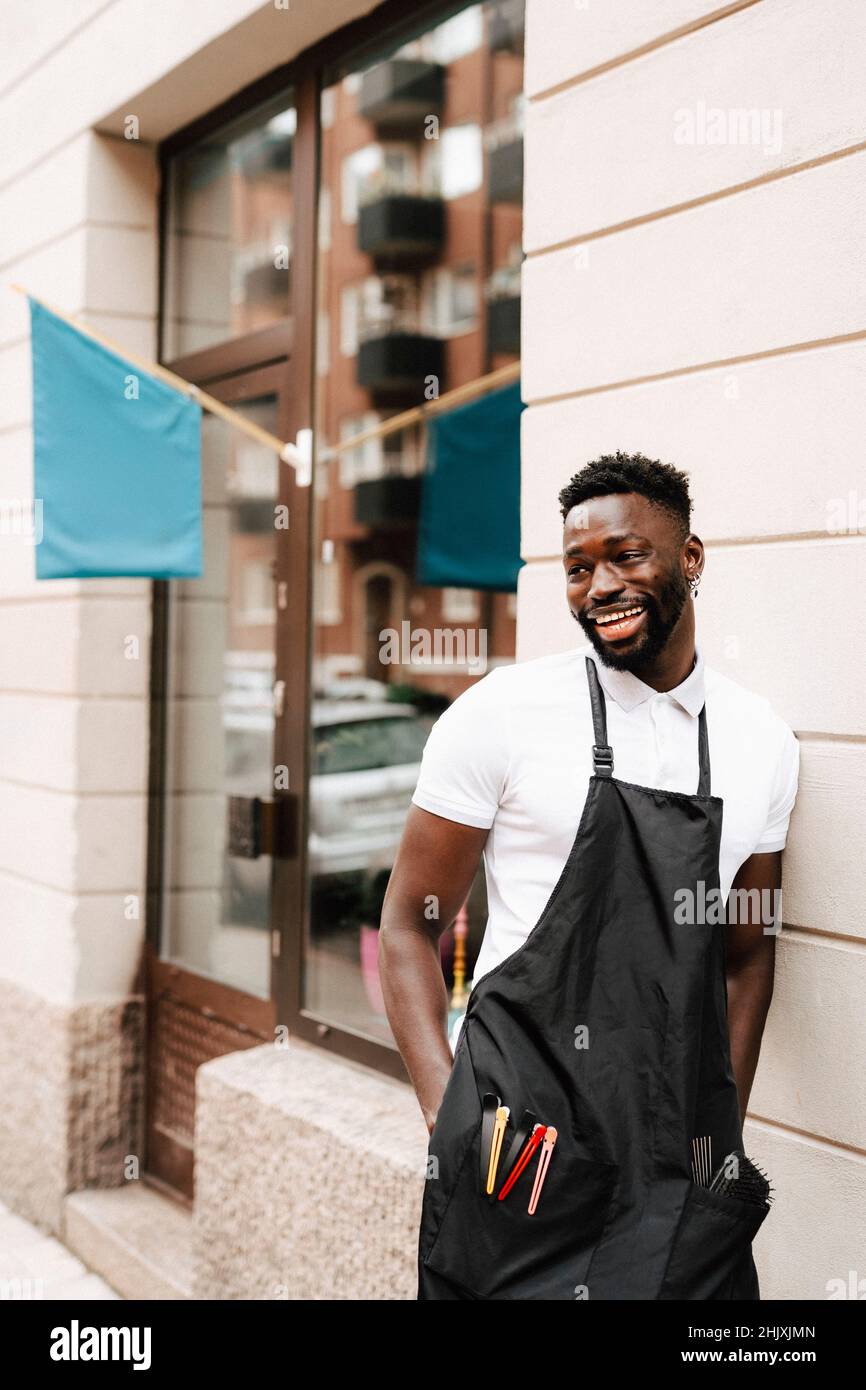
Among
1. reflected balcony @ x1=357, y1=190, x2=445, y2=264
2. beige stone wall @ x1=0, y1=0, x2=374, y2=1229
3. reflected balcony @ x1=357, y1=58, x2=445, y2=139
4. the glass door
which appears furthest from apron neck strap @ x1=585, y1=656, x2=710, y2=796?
reflected balcony @ x1=357, y1=190, x2=445, y2=264

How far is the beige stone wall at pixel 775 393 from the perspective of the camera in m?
2.79

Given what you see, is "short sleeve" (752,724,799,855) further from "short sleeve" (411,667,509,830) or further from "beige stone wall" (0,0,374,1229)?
"beige stone wall" (0,0,374,1229)

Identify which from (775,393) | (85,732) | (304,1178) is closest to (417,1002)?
(775,393)

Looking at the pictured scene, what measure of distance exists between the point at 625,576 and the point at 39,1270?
442cm

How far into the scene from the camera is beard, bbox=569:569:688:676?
2.36 m

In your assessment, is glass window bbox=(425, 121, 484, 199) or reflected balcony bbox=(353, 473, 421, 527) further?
glass window bbox=(425, 121, 484, 199)

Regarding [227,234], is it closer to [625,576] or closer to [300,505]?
[300,505]

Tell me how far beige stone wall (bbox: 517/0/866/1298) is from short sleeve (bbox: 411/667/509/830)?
795mm

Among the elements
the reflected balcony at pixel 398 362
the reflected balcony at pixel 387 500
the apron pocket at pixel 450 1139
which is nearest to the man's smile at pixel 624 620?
the apron pocket at pixel 450 1139

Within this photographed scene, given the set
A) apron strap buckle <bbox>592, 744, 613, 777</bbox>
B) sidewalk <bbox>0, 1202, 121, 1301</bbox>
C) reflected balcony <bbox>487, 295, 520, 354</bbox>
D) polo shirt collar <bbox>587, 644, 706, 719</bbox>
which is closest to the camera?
apron strap buckle <bbox>592, 744, 613, 777</bbox>

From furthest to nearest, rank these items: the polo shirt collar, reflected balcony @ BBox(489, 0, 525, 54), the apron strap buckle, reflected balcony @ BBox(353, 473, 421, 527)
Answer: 1. reflected balcony @ BBox(353, 473, 421, 527)
2. reflected balcony @ BBox(489, 0, 525, 54)
3. the polo shirt collar
4. the apron strap buckle

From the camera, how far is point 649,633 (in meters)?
Answer: 2.36
